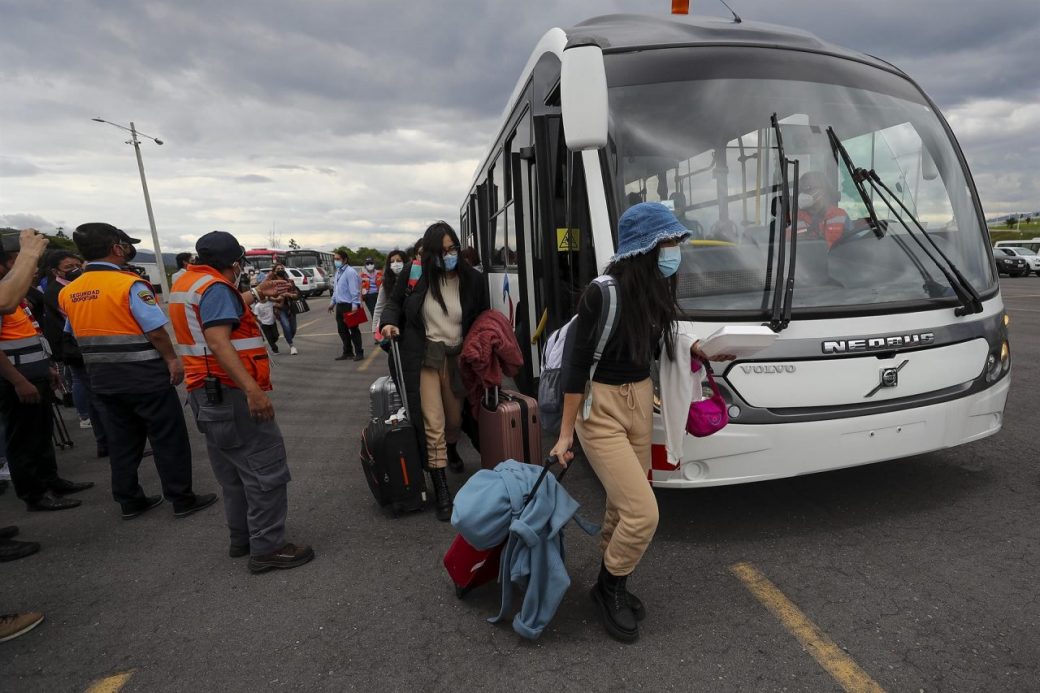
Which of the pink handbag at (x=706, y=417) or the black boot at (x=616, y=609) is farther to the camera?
the pink handbag at (x=706, y=417)

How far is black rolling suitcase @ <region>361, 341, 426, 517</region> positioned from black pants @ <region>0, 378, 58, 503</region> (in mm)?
2410

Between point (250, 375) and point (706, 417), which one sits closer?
point (706, 417)

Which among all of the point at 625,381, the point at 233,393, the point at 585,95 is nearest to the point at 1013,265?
the point at 585,95

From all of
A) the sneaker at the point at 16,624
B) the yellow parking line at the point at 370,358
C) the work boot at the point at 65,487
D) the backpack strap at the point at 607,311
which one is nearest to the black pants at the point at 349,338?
the yellow parking line at the point at 370,358

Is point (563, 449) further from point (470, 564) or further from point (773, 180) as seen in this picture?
point (773, 180)

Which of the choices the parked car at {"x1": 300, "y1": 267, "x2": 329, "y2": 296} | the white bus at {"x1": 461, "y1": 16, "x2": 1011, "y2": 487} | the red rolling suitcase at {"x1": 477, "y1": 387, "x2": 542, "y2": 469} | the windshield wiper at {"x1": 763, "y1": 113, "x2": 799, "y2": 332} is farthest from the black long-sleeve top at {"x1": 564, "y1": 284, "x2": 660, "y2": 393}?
the parked car at {"x1": 300, "y1": 267, "x2": 329, "y2": 296}

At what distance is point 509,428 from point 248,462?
1.57m

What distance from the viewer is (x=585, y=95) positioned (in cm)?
304

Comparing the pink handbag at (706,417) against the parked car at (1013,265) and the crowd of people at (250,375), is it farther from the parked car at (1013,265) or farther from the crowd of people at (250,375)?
the parked car at (1013,265)

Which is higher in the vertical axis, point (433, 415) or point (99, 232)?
point (99, 232)

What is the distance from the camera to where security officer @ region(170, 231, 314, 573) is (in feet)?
9.64

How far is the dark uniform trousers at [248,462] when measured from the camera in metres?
3.12

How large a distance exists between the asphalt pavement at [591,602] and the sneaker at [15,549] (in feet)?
0.22

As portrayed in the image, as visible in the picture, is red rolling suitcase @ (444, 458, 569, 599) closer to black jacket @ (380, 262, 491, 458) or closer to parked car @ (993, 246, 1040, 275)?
black jacket @ (380, 262, 491, 458)
